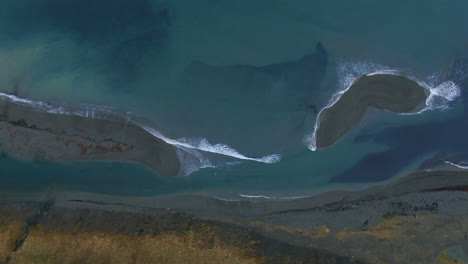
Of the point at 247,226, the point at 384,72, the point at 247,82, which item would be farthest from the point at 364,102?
the point at 247,226

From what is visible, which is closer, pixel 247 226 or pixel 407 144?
pixel 247 226

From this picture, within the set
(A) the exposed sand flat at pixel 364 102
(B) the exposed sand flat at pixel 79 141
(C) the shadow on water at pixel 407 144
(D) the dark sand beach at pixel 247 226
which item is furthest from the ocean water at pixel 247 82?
(D) the dark sand beach at pixel 247 226

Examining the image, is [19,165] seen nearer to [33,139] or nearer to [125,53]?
[33,139]

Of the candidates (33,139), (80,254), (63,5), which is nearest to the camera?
(80,254)

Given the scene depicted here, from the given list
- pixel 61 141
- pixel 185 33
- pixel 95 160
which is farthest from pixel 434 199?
pixel 61 141

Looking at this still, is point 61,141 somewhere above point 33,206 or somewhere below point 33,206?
above

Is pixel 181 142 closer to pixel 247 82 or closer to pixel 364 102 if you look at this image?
pixel 247 82
